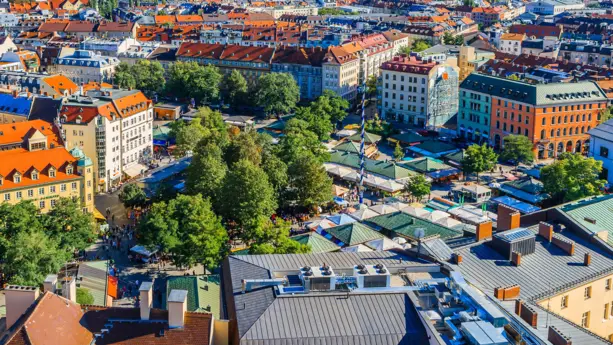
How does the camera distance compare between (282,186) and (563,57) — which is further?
(563,57)

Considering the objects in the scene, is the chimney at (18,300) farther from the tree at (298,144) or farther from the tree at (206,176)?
the tree at (298,144)

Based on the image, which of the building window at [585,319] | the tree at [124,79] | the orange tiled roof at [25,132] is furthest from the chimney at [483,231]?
the tree at [124,79]

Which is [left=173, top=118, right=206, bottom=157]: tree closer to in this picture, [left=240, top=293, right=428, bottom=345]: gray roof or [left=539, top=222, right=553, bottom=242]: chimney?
[left=539, top=222, right=553, bottom=242]: chimney

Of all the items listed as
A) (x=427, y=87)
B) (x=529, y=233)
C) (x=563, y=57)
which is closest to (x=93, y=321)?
(x=529, y=233)

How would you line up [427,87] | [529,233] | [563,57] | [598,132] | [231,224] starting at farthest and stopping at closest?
[563,57], [427,87], [598,132], [231,224], [529,233]

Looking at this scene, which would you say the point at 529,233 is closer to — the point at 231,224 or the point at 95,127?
the point at 231,224

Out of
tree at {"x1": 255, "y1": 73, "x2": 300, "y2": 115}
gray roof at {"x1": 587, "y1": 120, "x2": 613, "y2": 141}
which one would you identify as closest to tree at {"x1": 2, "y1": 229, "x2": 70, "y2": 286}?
gray roof at {"x1": 587, "y1": 120, "x2": 613, "y2": 141}
